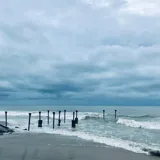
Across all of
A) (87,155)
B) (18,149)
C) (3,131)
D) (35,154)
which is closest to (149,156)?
(87,155)

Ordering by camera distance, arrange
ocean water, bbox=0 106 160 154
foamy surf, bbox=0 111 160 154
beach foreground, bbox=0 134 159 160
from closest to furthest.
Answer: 1. beach foreground, bbox=0 134 159 160
2. foamy surf, bbox=0 111 160 154
3. ocean water, bbox=0 106 160 154

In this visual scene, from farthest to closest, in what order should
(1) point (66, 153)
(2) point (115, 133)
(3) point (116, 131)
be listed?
(3) point (116, 131) → (2) point (115, 133) → (1) point (66, 153)

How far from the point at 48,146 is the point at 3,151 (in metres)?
3.91

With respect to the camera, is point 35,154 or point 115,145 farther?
point 115,145

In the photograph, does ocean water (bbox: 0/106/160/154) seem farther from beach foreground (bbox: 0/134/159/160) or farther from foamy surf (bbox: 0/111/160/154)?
beach foreground (bbox: 0/134/159/160)

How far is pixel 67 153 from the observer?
22.2 m

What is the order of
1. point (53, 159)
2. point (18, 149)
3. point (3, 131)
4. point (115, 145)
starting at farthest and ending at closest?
point (3, 131), point (115, 145), point (18, 149), point (53, 159)

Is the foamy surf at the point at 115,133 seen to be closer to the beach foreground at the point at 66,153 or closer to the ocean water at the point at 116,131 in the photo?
the ocean water at the point at 116,131

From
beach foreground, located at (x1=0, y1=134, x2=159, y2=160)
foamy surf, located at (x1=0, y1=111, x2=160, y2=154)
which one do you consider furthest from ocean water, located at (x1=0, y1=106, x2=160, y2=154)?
beach foreground, located at (x1=0, y1=134, x2=159, y2=160)

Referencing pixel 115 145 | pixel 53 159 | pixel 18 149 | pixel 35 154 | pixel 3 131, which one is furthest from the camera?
pixel 3 131

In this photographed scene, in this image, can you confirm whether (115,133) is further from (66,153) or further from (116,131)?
(66,153)

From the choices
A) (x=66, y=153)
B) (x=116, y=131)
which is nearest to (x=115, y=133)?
(x=116, y=131)

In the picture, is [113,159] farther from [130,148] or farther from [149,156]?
[130,148]

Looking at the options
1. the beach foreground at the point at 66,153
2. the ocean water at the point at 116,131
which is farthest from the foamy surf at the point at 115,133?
the beach foreground at the point at 66,153
